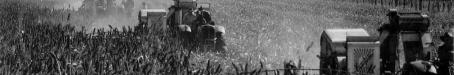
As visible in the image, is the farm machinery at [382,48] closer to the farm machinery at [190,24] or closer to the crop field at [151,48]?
the crop field at [151,48]

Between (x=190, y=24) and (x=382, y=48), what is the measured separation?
6762mm

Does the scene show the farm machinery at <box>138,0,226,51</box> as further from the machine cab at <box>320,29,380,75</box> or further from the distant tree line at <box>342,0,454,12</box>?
the distant tree line at <box>342,0,454,12</box>

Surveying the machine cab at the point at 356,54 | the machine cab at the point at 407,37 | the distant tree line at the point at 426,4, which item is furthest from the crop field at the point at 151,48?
the distant tree line at the point at 426,4

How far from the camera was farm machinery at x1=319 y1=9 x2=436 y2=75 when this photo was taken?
8188 mm

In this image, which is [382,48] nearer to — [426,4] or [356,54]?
[356,54]

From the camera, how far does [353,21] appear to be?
22.5 meters

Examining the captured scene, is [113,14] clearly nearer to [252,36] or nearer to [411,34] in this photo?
[252,36]

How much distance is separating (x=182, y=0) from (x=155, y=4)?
84.6 feet

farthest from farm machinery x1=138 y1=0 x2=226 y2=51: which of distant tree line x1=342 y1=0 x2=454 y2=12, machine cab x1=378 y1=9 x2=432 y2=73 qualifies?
distant tree line x1=342 y1=0 x2=454 y2=12

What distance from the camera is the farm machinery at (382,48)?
819 cm

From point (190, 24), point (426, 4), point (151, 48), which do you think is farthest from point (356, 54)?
point (426, 4)

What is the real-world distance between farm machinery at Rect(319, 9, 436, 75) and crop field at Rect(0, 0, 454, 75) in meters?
0.39

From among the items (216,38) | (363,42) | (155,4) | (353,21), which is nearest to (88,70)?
(363,42)

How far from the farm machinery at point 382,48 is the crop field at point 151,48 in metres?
0.39
